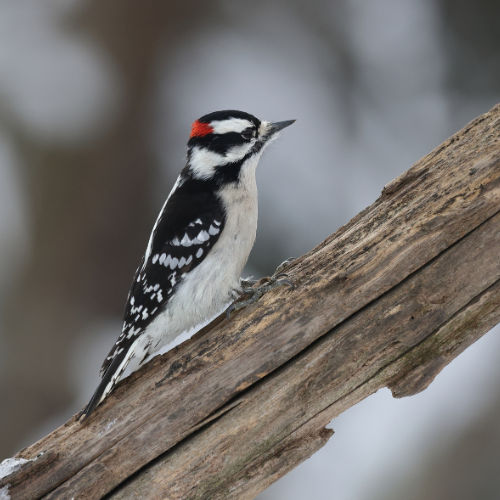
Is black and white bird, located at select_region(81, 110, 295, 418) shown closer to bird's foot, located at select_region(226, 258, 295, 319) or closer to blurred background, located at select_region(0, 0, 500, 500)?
bird's foot, located at select_region(226, 258, 295, 319)

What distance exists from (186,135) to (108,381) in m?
3.70

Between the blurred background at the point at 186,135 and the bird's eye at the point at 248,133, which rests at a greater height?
the blurred background at the point at 186,135

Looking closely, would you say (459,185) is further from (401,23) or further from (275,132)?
(401,23)

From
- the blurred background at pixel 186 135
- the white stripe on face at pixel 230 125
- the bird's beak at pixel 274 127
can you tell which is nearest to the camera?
the white stripe on face at pixel 230 125

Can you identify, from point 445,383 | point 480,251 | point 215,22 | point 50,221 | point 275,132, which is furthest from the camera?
point 215,22

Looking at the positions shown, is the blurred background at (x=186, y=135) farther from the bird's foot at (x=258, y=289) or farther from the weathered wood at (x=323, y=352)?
the weathered wood at (x=323, y=352)

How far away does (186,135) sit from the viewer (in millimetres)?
6426

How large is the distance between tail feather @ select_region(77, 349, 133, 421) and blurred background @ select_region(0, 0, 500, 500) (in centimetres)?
271

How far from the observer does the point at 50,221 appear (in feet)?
19.6

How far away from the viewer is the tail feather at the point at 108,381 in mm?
3158

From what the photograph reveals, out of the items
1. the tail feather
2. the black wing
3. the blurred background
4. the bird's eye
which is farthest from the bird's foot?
the blurred background

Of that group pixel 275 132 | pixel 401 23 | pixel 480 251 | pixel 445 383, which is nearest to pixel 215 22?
pixel 401 23

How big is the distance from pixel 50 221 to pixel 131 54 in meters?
1.78

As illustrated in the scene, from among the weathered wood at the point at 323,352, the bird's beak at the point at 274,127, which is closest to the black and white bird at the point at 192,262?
the bird's beak at the point at 274,127
